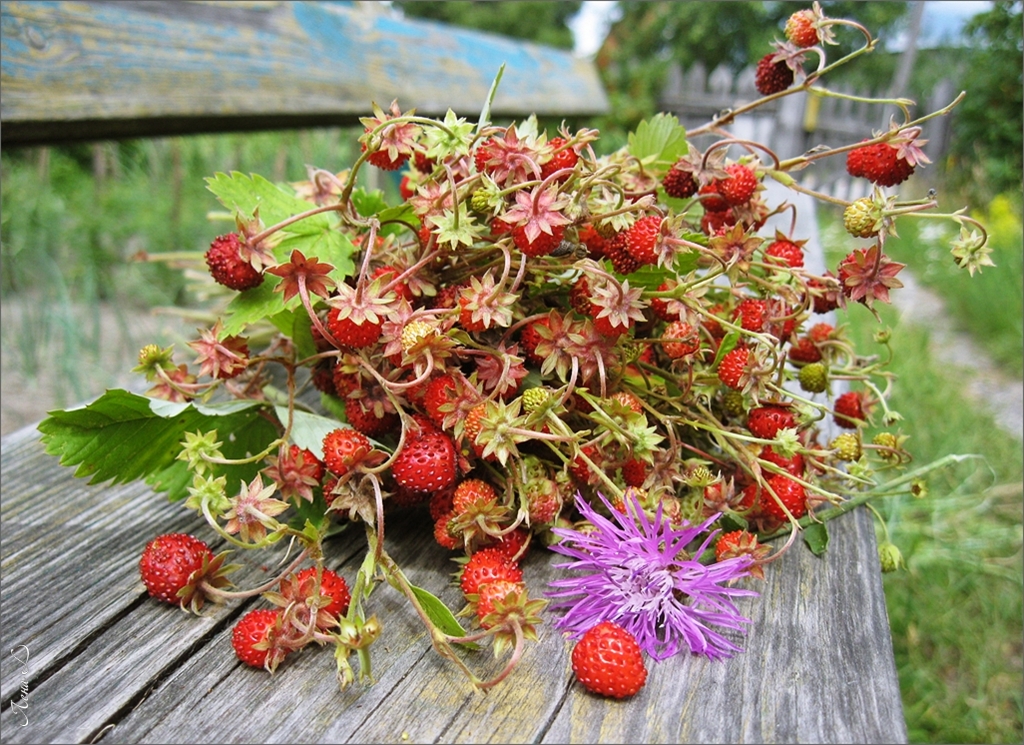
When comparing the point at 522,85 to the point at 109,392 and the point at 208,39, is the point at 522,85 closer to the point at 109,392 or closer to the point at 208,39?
the point at 208,39

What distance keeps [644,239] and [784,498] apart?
314mm

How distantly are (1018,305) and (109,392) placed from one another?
416 cm

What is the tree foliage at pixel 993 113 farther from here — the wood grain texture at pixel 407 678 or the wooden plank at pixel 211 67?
the wood grain texture at pixel 407 678

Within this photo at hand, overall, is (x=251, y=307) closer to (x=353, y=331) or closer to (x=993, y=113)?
(x=353, y=331)

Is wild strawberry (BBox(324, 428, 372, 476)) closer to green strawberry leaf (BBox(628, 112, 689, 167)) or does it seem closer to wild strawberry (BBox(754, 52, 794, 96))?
green strawberry leaf (BBox(628, 112, 689, 167))

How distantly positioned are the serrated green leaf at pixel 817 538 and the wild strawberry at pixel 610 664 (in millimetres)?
313

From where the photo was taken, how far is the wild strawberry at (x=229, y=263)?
844 mm

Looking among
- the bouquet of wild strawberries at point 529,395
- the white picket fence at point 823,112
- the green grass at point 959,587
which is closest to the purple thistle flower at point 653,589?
the bouquet of wild strawberries at point 529,395

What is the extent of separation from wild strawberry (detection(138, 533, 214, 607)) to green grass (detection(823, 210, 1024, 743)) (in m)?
1.17

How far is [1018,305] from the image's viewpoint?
3811 millimetres

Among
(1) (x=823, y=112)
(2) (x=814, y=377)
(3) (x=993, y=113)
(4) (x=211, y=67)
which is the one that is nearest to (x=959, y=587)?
(2) (x=814, y=377)

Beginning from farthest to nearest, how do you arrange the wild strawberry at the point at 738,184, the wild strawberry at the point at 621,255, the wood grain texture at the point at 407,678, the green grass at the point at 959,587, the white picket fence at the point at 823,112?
the white picket fence at the point at 823,112 < the green grass at the point at 959,587 < the wild strawberry at the point at 738,184 < the wild strawberry at the point at 621,255 < the wood grain texture at the point at 407,678

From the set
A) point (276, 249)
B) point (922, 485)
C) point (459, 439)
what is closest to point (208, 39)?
point (276, 249)

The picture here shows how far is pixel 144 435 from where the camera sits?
865 millimetres
